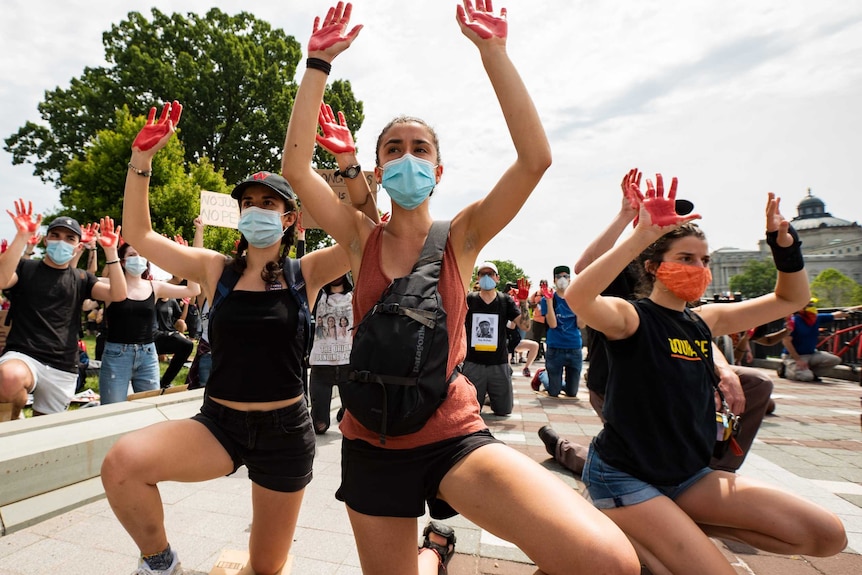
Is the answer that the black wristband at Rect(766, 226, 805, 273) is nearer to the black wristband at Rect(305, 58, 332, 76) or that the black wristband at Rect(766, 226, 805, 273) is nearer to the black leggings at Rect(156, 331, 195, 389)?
the black wristband at Rect(305, 58, 332, 76)

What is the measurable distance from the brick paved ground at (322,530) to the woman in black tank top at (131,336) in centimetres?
175

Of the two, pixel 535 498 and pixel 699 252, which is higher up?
pixel 699 252

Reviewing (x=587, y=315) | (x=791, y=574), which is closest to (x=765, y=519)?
(x=791, y=574)

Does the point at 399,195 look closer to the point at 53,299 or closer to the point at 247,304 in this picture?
the point at 247,304

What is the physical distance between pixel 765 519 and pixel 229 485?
3812 mm

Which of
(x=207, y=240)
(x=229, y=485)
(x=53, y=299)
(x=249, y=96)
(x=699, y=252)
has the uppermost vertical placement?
(x=249, y=96)

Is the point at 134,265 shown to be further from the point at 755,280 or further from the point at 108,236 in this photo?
the point at 755,280

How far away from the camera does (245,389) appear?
91.6 inches

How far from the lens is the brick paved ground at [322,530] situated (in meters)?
2.75

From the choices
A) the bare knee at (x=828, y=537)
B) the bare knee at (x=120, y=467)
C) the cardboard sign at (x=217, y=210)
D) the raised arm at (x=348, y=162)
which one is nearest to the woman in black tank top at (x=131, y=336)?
the cardboard sign at (x=217, y=210)

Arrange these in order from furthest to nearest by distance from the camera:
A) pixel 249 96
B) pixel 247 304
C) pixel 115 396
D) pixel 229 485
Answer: pixel 249 96 < pixel 115 396 < pixel 229 485 < pixel 247 304

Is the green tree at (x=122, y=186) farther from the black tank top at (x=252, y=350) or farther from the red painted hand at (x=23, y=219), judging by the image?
the black tank top at (x=252, y=350)

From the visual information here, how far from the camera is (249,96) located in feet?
91.4

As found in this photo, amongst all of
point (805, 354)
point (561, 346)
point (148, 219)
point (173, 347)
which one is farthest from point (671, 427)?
point (805, 354)
